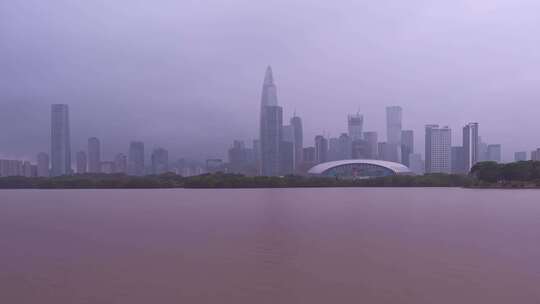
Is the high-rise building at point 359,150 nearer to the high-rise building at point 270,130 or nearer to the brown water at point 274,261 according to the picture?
the high-rise building at point 270,130

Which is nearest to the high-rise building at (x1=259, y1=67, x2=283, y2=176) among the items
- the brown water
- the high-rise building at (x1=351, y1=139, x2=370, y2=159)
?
the high-rise building at (x1=351, y1=139, x2=370, y2=159)

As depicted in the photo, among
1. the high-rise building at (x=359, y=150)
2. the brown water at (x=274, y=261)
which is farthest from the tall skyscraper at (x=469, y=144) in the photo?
the brown water at (x=274, y=261)

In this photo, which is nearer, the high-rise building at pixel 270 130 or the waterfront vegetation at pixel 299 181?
the waterfront vegetation at pixel 299 181

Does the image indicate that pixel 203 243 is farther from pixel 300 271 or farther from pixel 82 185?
pixel 82 185

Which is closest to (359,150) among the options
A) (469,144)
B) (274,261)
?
(469,144)

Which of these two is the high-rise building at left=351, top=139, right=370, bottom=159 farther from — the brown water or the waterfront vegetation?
the brown water

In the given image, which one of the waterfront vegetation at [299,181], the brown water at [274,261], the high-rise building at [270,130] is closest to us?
the brown water at [274,261]

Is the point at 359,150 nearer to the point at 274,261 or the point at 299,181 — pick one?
the point at 299,181
